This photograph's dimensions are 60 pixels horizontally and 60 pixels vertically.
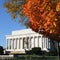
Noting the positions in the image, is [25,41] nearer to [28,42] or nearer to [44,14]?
[28,42]

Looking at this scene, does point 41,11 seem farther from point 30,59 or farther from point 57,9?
point 30,59

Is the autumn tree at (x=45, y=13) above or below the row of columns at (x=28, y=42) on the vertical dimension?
above

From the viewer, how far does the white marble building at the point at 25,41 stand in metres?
121

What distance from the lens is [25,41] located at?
128625 millimetres

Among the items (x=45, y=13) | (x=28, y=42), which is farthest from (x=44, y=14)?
(x=28, y=42)

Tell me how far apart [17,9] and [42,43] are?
304 feet

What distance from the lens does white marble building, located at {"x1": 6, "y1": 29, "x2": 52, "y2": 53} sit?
397 ft

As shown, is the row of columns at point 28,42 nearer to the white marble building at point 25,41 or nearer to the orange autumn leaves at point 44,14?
the white marble building at point 25,41

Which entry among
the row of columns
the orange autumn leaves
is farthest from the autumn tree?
the row of columns

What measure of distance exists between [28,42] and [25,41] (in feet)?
4.99

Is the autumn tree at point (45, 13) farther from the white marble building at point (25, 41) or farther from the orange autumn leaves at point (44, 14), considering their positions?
the white marble building at point (25, 41)

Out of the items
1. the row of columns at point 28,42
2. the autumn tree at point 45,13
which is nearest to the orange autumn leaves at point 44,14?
the autumn tree at point 45,13

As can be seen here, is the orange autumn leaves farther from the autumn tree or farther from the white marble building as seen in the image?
the white marble building

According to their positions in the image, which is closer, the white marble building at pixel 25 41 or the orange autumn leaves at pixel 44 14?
A: the orange autumn leaves at pixel 44 14
